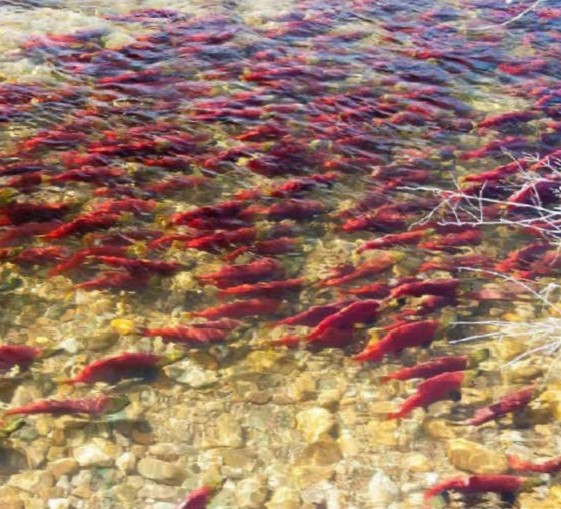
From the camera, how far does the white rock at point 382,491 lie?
4.36 metres

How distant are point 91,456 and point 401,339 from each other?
84.6 inches

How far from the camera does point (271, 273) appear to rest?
19.7 ft

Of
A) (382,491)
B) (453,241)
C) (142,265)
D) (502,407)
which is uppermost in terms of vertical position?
(142,265)

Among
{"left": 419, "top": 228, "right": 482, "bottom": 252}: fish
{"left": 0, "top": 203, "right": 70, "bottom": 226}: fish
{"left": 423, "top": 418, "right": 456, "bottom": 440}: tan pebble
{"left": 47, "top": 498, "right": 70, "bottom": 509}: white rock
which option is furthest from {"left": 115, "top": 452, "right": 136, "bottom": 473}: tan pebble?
{"left": 419, "top": 228, "right": 482, "bottom": 252}: fish

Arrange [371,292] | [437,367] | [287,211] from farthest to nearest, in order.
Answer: [287,211]
[371,292]
[437,367]

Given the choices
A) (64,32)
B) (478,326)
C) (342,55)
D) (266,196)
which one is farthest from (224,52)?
(478,326)

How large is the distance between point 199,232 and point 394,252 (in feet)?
5.21

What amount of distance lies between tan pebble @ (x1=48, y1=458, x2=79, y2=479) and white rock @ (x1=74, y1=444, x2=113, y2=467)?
0.03m

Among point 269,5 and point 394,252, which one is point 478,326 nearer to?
point 394,252

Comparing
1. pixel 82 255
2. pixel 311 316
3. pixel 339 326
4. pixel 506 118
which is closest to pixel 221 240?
pixel 82 255

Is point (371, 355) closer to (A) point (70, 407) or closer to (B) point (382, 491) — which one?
(B) point (382, 491)

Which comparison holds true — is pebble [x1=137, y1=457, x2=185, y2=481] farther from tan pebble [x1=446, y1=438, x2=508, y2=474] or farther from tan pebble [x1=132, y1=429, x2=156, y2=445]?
tan pebble [x1=446, y1=438, x2=508, y2=474]

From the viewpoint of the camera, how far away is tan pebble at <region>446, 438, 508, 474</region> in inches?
180

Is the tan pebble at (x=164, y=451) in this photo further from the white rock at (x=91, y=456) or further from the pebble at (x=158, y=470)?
the white rock at (x=91, y=456)
